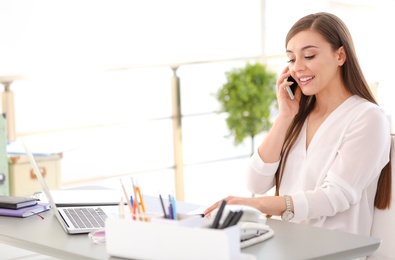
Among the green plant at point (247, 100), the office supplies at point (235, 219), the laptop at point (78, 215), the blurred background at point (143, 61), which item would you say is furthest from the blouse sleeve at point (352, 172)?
the blurred background at point (143, 61)

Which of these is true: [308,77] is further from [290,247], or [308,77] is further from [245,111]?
[245,111]

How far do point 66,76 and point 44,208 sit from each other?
8.80 feet

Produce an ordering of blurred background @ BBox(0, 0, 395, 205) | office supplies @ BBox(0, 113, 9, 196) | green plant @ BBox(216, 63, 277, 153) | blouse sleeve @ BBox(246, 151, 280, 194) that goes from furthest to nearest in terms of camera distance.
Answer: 1. blurred background @ BBox(0, 0, 395, 205)
2. green plant @ BBox(216, 63, 277, 153)
3. office supplies @ BBox(0, 113, 9, 196)
4. blouse sleeve @ BBox(246, 151, 280, 194)

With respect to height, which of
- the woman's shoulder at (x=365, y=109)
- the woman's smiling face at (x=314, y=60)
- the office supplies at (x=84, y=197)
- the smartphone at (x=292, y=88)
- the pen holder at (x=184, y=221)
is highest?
the woman's smiling face at (x=314, y=60)

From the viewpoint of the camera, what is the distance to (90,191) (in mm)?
2576

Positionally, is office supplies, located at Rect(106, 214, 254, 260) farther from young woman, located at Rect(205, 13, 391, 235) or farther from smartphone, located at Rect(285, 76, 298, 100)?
smartphone, located at Rect(285, 76, 298, 100)

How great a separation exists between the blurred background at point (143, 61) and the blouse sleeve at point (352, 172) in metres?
3.97

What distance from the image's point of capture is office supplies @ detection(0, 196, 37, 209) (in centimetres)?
229

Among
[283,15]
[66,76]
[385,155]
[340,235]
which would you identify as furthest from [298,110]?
[283,15]

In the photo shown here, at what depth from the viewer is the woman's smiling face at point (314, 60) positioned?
2447 mm

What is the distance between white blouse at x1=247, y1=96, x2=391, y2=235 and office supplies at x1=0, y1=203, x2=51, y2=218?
2.43ft

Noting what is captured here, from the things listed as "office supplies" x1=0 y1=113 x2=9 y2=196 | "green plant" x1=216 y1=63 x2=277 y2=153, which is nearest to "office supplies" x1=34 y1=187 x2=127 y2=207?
"office supplies" x1=0 y1=113 x2=9 y2=196

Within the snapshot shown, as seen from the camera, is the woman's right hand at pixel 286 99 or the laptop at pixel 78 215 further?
the woman's right hand at pixel 286 99

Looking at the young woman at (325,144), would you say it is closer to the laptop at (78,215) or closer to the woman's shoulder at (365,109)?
the woman's shoulder at (365,109)
